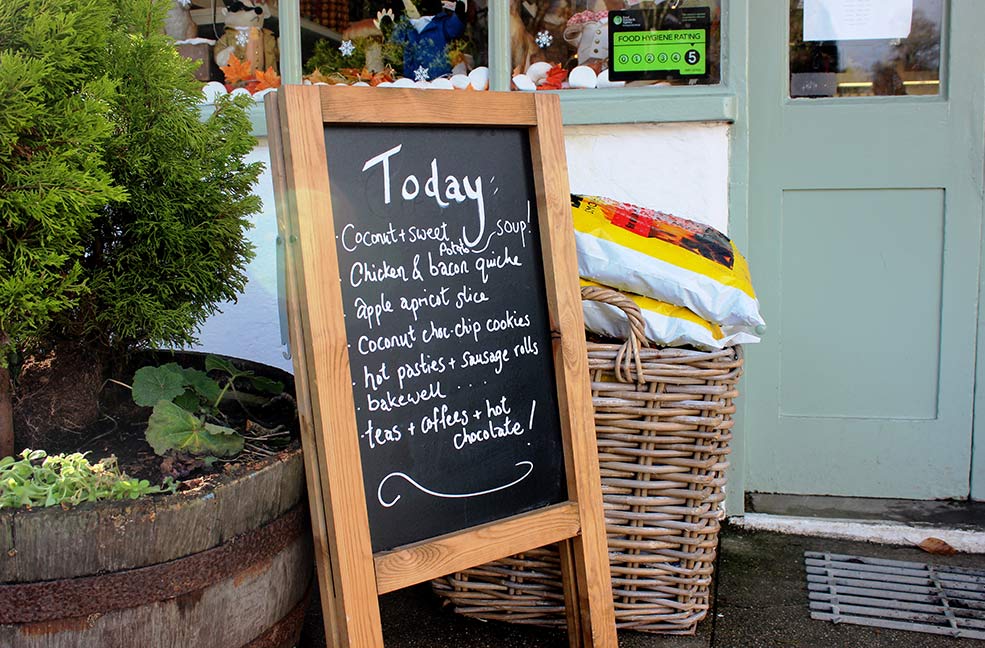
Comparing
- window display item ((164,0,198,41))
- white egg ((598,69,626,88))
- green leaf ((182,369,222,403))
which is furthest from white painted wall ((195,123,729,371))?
window display item ((164,0,198,41))

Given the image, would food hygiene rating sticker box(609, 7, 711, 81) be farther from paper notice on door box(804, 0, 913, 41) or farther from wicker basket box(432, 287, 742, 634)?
wicker basket box(432, 287, 742, 634)

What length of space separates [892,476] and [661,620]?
1197mm

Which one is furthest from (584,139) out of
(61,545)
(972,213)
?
(61,545)

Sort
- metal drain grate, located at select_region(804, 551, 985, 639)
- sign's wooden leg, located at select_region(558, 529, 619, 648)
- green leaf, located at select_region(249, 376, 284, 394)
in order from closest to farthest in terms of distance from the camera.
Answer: sign's wooden leg, located at select_region(558, 529, 619, 648)
green leaf, located at select_region(249, 376, 284, 394)
metal drain grate, located at select_region(804, 551, 985, 639)

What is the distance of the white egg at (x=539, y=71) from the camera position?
294 centimetres

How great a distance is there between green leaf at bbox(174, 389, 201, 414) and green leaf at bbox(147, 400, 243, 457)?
171 millimetres

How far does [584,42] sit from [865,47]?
882 millimetres

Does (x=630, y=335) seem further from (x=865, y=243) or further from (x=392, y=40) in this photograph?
(x=392, y=40)

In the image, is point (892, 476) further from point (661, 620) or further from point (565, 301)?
point (565, 301)

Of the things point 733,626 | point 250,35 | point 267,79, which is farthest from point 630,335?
point 250,35

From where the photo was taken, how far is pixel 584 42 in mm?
2922

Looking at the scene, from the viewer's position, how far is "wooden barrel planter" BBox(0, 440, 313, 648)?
154 cm

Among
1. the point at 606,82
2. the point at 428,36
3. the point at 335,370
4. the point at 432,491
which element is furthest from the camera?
the point at 428,36

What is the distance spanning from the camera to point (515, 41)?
9.67ft
